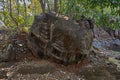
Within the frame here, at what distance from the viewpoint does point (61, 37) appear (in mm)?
9734

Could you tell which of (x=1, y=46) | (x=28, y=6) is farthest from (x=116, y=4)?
(x=28, y=6)

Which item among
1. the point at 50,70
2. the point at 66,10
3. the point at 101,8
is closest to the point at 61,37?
the point at 50,70

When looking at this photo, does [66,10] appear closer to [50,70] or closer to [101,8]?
[50,70]

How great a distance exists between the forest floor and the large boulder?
0.33 meters

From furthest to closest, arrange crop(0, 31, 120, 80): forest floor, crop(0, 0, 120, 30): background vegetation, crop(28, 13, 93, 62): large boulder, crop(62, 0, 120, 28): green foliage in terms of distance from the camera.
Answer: crop(28, 13, 93, 62): large boulder, crop(0, 31, 120, 80): forest floor, crop(0, 0, 120, 30): background vegetation, crop(62, 0, 120, 28): green foliage

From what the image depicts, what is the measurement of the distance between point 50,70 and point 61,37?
1.32 meters

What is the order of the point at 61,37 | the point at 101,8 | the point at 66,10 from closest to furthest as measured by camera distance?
the point at 101,8
the point at 61,37
the point at 66,10

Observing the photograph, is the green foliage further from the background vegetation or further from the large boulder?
the large boulder

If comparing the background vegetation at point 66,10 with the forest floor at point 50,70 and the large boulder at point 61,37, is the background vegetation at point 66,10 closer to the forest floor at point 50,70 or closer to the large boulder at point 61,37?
the large boulder at point 61,37

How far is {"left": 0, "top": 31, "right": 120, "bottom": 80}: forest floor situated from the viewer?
881cm

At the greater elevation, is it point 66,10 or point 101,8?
point 101,8

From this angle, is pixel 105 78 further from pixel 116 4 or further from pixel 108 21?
pixel 116 4

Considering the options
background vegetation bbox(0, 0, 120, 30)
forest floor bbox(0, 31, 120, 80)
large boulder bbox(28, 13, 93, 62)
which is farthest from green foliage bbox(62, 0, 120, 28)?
forest floor bbox(0, 31, 120, 80)

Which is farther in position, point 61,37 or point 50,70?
point 61,37
